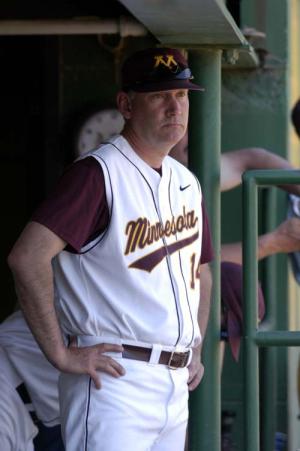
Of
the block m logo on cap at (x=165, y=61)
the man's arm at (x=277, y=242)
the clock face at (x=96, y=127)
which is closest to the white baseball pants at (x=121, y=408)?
the block m logo on cap at (x=165, y=61)

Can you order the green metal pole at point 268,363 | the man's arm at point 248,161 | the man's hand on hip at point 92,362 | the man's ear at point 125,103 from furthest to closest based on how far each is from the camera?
the green metal pole at point 268,363
the man's arm at point 248,161
the man's ear at point 125,103
the man's hand on hip at point 92,362

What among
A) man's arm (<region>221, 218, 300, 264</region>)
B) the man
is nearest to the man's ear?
the man

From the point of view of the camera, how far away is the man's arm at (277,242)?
5.04 meters

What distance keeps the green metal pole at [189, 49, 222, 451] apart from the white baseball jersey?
50cm

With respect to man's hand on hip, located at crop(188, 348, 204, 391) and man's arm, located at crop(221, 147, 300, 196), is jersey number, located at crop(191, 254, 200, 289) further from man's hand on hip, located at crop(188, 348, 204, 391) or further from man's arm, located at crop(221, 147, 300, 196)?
man's arm, located at crop(221, 147, 300, 196)

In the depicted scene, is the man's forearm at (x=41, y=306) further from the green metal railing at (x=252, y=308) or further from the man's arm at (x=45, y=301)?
the green metal railing at (x=252, y=308)

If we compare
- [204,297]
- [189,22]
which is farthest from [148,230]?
[189,22]

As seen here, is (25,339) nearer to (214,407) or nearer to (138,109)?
(214,407)

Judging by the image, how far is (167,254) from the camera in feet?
12.5

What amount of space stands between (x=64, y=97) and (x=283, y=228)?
6.01ft

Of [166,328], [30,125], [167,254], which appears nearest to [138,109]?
[167,254]

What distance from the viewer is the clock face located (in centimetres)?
631

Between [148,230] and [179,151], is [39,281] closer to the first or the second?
[148,230]

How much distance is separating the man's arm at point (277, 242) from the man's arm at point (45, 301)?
1492 millimetres
